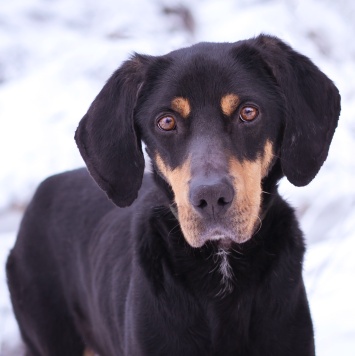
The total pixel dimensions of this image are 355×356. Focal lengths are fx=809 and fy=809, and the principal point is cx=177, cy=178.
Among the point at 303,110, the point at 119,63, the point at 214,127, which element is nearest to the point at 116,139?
the point at 214,127

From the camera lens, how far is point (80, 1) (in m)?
9.69

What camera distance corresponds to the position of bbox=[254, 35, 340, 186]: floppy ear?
123 inches

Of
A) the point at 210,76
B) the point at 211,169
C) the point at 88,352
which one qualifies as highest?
the point at 210,76

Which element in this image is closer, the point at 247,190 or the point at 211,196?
the point at 211,196

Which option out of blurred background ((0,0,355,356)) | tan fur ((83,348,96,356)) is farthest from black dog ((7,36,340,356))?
blurred background ((0,0,355,356))

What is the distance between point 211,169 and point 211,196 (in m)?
0.10

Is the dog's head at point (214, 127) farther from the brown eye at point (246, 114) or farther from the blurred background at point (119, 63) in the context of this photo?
the blurred background at point (119, 63)

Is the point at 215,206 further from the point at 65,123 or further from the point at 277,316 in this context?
the point at 65,123

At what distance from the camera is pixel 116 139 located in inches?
129

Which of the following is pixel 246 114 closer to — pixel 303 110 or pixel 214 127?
pixel 214 127

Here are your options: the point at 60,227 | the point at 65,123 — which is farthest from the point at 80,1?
the point at 60,227

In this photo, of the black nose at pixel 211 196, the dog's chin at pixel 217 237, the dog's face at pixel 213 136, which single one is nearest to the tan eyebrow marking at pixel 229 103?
the dog's face at pixel 213 136

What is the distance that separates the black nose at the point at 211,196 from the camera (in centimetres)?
281

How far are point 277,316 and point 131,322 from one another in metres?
0.60
